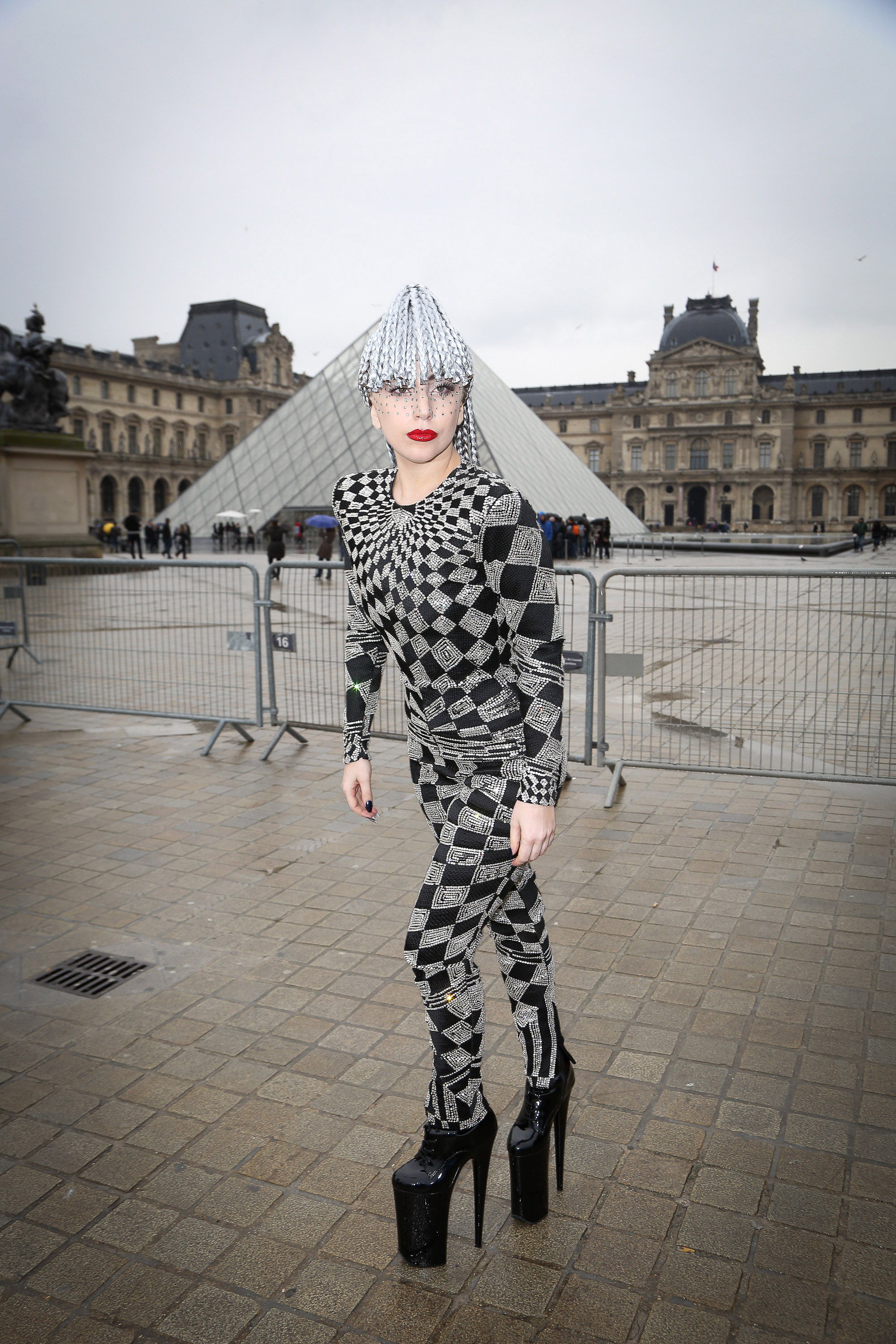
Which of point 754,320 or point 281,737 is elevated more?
point 754,320

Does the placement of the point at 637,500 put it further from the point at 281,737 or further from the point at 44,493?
the point at 281,737

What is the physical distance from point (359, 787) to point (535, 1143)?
803 mm

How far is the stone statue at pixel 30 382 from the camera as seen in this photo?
67.5 ft

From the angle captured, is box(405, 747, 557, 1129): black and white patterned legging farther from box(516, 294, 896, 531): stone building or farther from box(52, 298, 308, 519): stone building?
box(516, 294, 896, 531): stone building

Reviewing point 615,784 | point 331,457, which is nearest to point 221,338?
point 331,457

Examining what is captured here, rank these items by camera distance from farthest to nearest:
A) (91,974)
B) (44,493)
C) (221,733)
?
(44,493)
(221,733)
(91,974)

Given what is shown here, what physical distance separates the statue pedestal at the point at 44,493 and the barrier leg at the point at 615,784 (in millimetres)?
16362

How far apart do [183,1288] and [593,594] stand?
4.13 meters

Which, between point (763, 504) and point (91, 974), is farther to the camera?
point (763, 504)

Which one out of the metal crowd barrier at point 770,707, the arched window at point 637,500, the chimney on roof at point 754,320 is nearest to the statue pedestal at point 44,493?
the metal crowd barrier at point 770,707

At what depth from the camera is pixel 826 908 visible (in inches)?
148

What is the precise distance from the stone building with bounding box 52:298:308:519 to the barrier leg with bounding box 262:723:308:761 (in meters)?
58.5

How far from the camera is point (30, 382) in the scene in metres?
20.7

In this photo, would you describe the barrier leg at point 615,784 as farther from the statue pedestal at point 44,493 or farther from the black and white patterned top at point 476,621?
the statue pedestal at point 44,493
